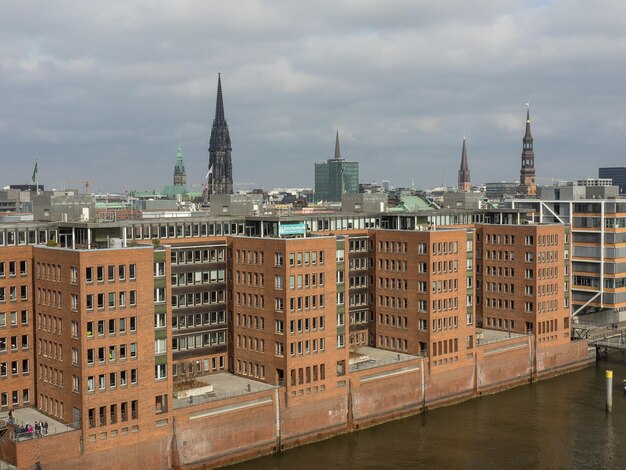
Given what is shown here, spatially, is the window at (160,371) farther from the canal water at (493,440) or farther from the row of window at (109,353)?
the canal water at (493,440)

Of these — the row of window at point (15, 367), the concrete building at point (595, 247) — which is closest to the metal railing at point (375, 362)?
the row of window at point (15, 367)

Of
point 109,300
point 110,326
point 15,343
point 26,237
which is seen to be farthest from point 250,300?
point 15,343

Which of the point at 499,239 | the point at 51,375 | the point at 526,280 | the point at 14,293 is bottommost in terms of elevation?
the point at 51,375

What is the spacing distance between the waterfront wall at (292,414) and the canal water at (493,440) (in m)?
1.96

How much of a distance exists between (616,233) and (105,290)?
116 meters

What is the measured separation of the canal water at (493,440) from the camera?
332ft

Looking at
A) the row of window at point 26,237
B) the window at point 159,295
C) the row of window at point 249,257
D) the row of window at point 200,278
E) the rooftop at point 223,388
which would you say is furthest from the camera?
the row of window at point 200,278

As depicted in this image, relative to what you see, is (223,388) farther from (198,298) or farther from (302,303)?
A: (302,303)

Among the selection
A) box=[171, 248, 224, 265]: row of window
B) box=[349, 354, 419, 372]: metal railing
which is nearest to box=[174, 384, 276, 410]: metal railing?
box=[349, 354, 419, 372]: metal railing

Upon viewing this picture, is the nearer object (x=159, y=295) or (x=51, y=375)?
→ (x=51, y=375)

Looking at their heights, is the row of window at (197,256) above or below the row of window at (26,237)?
below

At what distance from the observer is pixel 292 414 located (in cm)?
10706

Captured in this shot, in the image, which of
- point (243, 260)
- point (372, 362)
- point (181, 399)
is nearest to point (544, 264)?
point (372, 362)

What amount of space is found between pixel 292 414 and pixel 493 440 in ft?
92.3
